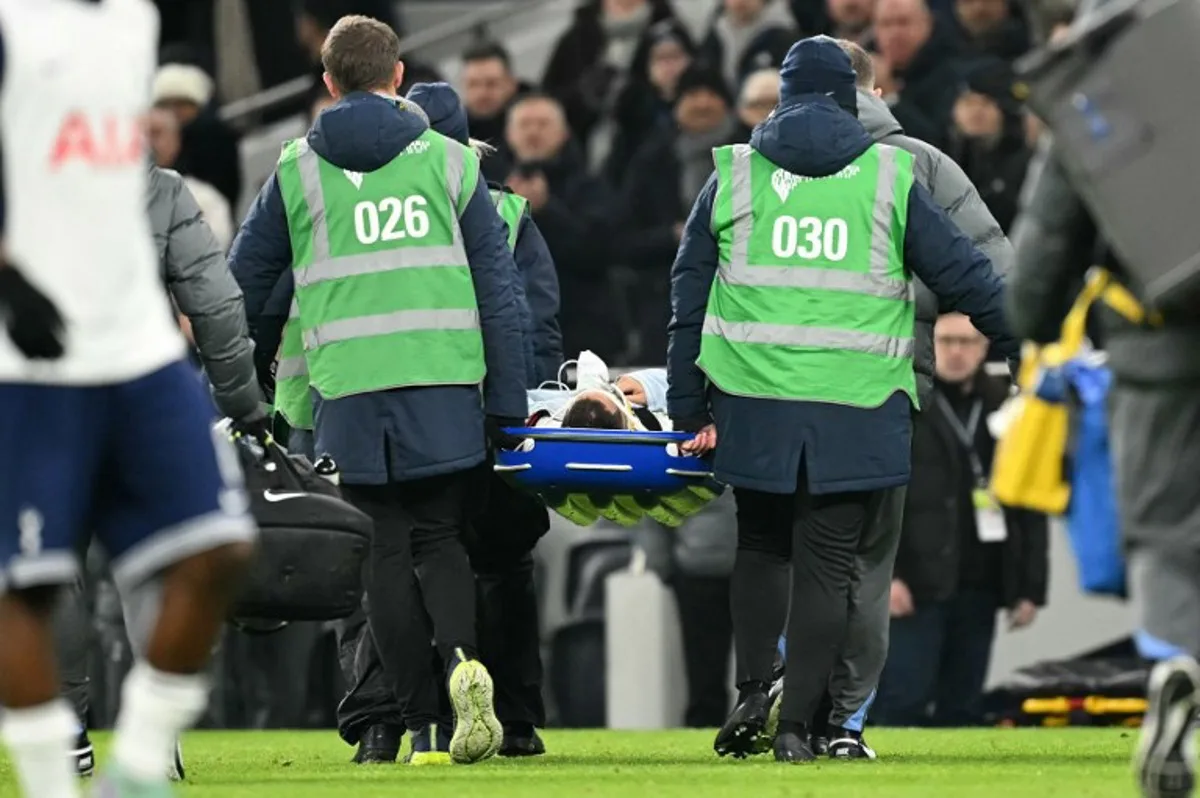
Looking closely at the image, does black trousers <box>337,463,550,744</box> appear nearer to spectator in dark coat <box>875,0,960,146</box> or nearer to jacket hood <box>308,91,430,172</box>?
jacket hood <box>308,91,430,172</box>

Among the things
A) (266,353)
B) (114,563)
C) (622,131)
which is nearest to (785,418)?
(266,353)

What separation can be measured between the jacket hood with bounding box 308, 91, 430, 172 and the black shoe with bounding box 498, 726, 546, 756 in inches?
89.1

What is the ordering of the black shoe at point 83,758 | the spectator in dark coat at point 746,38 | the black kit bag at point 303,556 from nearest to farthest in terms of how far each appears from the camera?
1. the black kit bag at point 303,556
2. the black shoe at point 83,758
3. the spectator in dark coat at point 746,38

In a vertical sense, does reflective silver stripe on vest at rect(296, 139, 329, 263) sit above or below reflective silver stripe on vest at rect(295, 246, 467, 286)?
above

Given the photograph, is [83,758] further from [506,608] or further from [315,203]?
[315,203]

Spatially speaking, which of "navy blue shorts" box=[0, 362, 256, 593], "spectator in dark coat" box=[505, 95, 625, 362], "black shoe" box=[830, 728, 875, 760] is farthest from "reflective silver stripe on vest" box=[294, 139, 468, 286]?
"spectator in dark coat" box=[505, 95, 625, 362]

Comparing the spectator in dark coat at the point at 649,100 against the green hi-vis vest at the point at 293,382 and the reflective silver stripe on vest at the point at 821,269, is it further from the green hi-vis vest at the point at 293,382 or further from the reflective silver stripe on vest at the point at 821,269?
the reflective silver stripe on vest at the point at 821,269

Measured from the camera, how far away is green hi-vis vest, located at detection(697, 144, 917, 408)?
35.2 ft

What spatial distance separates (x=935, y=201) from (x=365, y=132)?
79.5 inches

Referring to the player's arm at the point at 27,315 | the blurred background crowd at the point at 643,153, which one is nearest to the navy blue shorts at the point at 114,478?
the player's arm at the point at 27,315

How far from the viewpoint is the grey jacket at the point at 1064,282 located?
25.3ft

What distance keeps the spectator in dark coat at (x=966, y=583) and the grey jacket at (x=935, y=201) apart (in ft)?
11.6

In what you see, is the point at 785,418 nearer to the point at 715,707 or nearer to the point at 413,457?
the point at 413,457

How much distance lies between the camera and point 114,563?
7.27 meters
